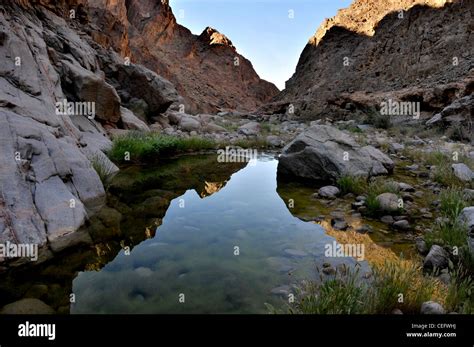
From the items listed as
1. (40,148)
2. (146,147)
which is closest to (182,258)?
(40,148)

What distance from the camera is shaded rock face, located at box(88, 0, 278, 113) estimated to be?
137 feet

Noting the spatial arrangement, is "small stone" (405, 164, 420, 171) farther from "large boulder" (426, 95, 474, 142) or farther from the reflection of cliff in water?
the reflection of cliff in water

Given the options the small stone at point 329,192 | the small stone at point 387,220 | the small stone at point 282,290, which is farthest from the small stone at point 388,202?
the small stone at point 282,290

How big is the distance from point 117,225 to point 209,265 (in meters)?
1.67

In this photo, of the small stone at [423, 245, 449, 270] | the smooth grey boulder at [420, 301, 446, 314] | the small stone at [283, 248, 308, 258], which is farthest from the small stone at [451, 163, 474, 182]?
the smooth grey boulder at [420, 301, 446, 314]

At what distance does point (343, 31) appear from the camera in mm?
33000

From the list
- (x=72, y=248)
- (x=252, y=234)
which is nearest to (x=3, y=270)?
(x=72, y=248)

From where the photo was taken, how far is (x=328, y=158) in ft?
22.2

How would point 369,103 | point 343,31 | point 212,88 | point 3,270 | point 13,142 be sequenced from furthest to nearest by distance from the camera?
point 212,88 < point 343,31 < point 369,103 < point 13,142 < point 3,270

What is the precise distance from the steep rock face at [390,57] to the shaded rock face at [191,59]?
1574 centimetres

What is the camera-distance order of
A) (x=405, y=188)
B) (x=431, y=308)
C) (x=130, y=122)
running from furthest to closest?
(x=130, y=122) < (x=405, y=188) < (x=431, y=308)

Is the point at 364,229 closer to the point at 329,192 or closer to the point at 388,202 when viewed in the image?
the point at 388,202

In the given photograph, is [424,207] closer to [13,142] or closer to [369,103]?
[13,142]
